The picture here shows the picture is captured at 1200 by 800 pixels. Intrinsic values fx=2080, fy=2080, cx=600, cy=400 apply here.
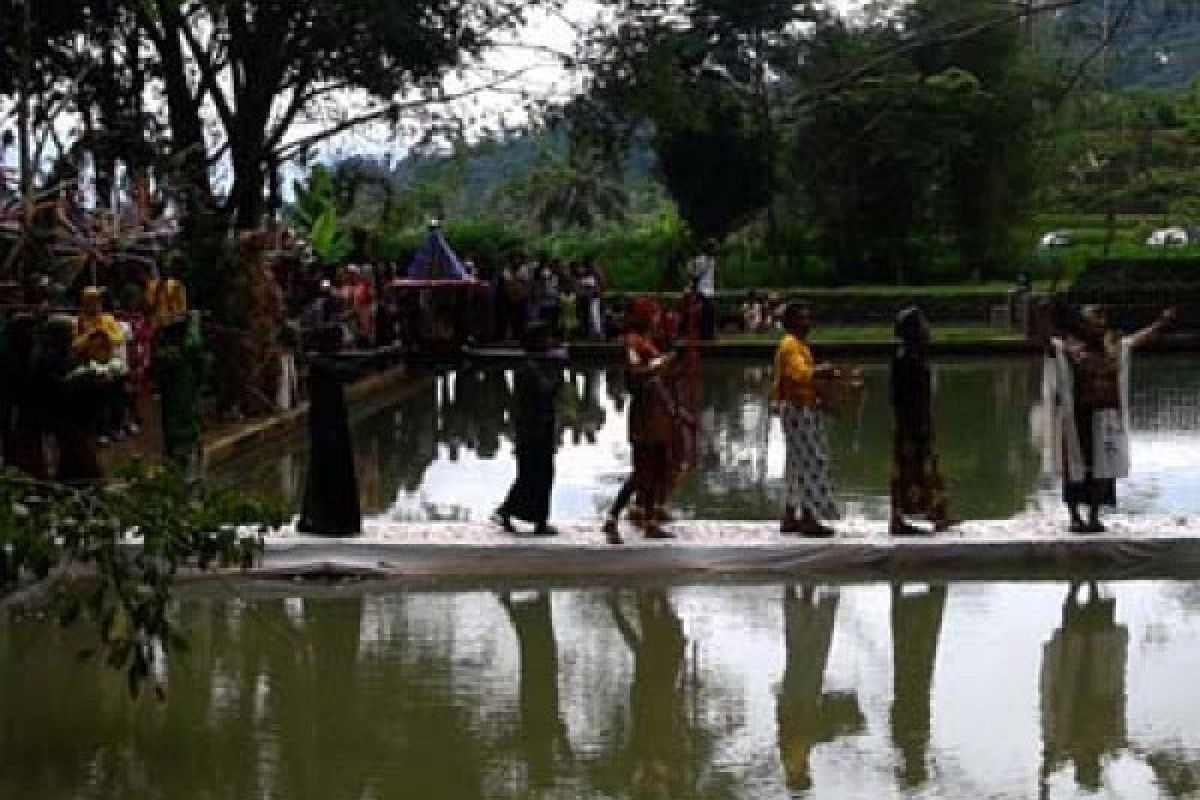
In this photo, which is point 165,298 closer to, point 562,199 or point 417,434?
point 417,434

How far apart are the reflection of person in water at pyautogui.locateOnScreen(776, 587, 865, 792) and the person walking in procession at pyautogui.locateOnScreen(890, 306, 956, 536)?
1.38 m

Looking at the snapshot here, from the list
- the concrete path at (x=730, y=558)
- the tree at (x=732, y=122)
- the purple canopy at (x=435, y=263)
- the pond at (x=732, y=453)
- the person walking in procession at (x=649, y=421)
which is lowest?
the concrete path at (x=730, y=558)

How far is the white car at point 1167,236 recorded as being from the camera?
41.7m

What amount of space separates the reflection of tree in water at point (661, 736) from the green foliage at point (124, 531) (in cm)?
149

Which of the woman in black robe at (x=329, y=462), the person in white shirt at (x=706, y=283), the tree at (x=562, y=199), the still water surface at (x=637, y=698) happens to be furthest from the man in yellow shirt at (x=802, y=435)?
the tree at (x=562, y=199)

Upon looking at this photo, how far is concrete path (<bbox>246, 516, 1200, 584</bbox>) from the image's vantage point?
34.4 ft

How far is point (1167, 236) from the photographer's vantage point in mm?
43219

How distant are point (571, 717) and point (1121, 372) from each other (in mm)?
4566

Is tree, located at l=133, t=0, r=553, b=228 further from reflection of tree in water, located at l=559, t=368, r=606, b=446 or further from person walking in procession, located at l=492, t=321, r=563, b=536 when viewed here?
person walking in procession, located at l=492, t=321, r=563, b=536

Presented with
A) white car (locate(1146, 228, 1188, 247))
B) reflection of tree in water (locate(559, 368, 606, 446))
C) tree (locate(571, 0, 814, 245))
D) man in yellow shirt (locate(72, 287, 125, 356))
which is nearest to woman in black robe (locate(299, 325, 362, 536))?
man in yellow shirt (locate(72, 287, 125, 356))

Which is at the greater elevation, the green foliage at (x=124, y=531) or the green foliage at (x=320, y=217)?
the green foliage at (x=320, y=217)

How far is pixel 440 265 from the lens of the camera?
27.2m

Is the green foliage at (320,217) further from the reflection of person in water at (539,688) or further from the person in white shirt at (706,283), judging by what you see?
the reflection of person in water at (539,688)

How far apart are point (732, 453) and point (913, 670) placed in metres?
8.36
